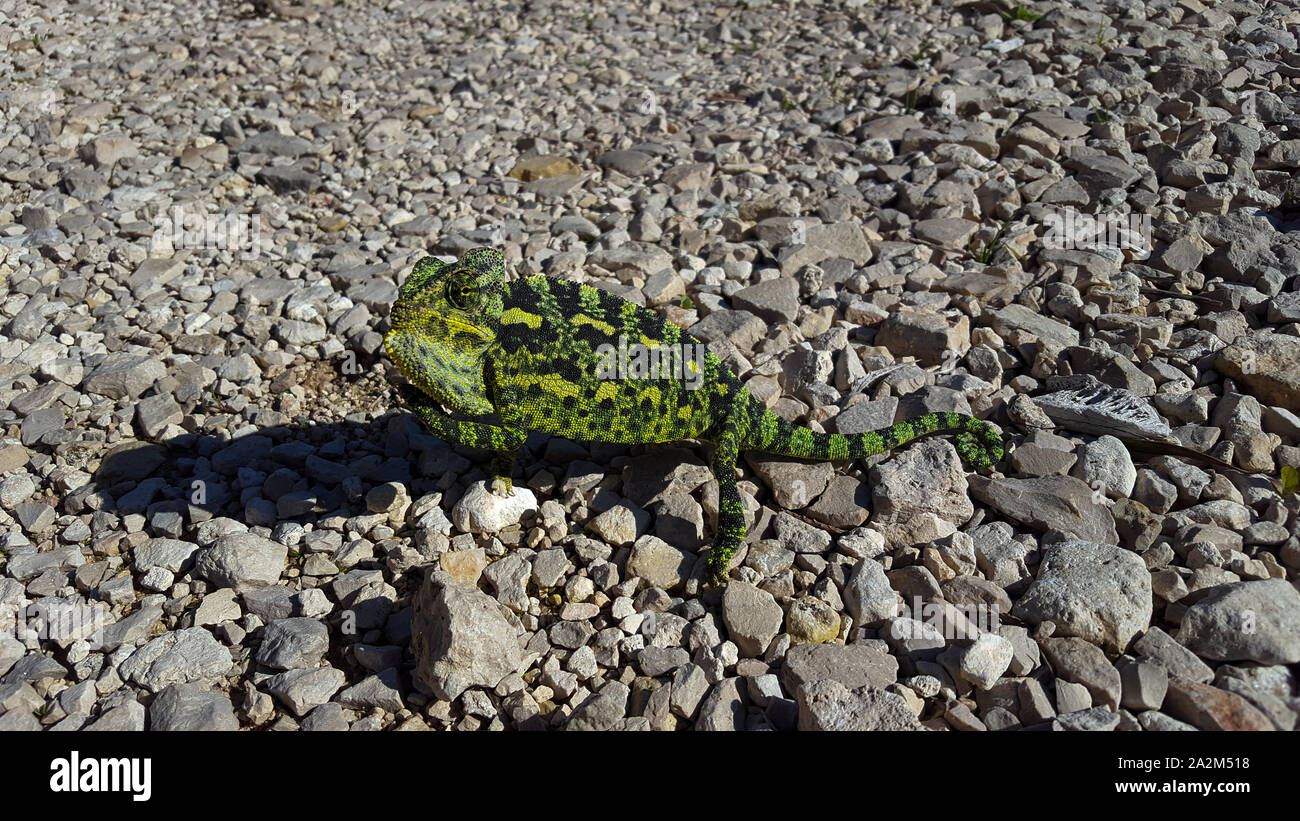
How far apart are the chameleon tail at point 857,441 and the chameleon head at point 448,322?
58.8 inches

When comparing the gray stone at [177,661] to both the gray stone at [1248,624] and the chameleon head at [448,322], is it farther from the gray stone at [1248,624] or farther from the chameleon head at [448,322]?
the gray stone at [1248,624]

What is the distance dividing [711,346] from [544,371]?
1771 millimetres

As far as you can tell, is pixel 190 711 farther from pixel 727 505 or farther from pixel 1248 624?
pixel 1248 624

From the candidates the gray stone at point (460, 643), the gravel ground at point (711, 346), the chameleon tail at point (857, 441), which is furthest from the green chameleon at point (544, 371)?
the gray stone at point (460, 643)

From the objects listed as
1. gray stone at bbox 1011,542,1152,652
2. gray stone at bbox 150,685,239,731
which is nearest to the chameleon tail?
gray stone at bbox 1011,542,1152,652

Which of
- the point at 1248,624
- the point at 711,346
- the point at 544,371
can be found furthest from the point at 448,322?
the point at 1248,624

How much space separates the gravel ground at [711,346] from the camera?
3.72 m

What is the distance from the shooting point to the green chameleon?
13.5 ft

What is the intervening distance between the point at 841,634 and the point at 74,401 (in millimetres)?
4825

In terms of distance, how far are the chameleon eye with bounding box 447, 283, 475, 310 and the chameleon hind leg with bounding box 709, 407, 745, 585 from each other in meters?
1.44

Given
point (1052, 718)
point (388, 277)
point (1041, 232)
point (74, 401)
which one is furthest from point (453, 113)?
point (1052, 718)

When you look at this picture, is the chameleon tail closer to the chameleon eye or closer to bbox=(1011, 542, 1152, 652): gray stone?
bbox=(1011, 542, 1152, 652): gray stone

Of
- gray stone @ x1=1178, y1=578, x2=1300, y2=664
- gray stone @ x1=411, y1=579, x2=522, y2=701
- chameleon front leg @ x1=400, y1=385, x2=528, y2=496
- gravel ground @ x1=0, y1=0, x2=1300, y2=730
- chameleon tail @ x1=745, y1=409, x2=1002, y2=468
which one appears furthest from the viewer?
chameleon tail @ x1=745, y1=409, x2=1002, y2=468

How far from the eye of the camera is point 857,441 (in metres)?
4.72
